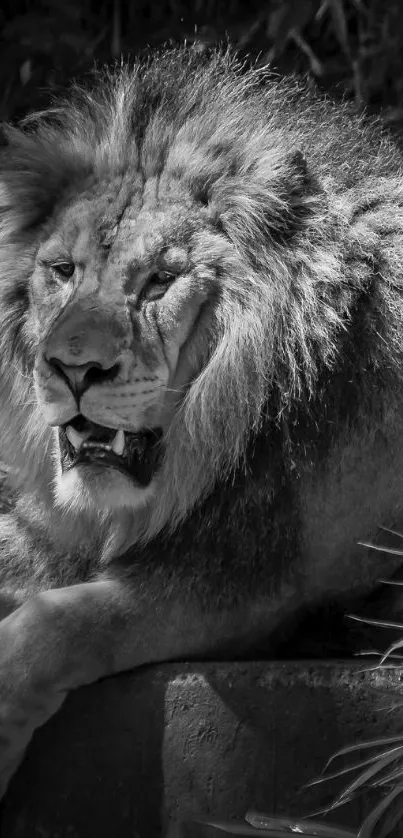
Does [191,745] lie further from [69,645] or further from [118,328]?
[118,328]

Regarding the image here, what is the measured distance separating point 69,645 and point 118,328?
0.65 meters

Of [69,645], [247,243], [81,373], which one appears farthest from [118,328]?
[69,645]

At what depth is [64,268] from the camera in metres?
3.18

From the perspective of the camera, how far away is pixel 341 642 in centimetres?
323

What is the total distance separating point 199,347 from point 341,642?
74cm

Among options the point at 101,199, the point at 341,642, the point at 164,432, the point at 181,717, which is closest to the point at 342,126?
the point at 101,199

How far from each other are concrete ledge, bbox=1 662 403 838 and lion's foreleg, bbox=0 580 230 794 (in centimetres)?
5

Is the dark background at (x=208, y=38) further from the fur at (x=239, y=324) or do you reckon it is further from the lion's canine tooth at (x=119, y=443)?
the lion's canine tooth at (x=119, y=443)

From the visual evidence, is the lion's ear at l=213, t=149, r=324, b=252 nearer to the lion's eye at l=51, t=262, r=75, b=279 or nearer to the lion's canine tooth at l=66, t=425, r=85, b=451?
the lion's eye at l=51, t=262, r=75, b=279

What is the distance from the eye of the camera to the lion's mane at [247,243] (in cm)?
304

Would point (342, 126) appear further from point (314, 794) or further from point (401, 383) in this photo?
point (314, 794)

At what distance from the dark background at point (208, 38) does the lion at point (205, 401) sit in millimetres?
1494

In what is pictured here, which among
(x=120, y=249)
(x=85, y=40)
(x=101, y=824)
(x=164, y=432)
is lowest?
(x=101, y=824)

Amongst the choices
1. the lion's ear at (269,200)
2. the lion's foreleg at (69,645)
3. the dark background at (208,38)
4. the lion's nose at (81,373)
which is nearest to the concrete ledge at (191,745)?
the lion's foreleg at (69,645)
